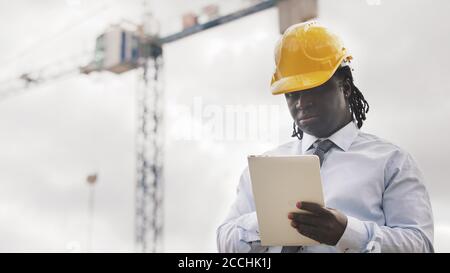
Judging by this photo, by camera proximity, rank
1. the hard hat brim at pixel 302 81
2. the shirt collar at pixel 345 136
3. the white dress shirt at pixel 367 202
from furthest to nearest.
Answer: the shirt collar at pixel 345 136 < the hard hat brim at pixel 302 81 < the white dress shirt at pixel 367 202

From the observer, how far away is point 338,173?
1.92 meters

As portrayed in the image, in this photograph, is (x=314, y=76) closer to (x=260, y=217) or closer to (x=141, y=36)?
(x=260, y=217)

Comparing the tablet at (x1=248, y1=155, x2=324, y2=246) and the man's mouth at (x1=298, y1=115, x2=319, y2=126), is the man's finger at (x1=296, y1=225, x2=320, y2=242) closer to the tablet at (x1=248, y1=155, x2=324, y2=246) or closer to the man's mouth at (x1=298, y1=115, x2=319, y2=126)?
the tablet at (x1=248, y1=155, x2=324, y2=246)

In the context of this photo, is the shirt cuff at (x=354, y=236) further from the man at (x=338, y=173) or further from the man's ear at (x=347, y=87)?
the man's ear at (x=347, y=87)

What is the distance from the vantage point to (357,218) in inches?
71.2

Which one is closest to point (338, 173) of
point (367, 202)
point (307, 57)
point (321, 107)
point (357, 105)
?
point (367, 202)

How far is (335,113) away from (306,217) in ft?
1.86

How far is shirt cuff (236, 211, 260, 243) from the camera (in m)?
1.91

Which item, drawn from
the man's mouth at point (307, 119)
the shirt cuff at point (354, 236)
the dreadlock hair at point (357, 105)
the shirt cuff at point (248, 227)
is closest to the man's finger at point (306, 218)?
the shirt cuff at point (354, 236)

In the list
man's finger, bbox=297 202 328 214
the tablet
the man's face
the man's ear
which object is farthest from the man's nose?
man's finger, bbox=297 202 328 214

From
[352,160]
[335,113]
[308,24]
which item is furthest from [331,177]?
[308,24]

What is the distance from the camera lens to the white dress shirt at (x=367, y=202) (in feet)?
5.62

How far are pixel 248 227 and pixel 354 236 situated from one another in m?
0.45
